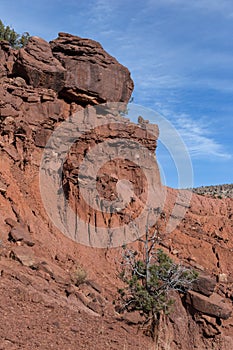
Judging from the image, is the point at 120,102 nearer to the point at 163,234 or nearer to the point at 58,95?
the point at 58,95

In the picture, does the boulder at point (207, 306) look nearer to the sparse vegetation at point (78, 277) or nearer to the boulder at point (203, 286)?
the boulder at point (203, 286)

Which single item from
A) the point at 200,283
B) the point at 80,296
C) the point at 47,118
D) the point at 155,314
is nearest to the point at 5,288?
the point at 80,296

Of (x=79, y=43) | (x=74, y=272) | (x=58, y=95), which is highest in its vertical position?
(x=79, y=43)

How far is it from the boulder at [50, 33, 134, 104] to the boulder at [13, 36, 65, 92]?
593mm

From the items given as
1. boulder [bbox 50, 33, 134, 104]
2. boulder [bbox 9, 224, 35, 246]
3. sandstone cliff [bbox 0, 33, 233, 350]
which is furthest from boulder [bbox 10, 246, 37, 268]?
boulder [bbox 50, 33, 134, 104]

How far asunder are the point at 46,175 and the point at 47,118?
303cm

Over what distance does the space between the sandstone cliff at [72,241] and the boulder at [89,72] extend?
55 millimetres

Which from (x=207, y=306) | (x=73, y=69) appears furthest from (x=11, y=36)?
(x=207, y=306)

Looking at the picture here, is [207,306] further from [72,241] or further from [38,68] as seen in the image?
[38,68]

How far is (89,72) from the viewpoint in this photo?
22.7 m

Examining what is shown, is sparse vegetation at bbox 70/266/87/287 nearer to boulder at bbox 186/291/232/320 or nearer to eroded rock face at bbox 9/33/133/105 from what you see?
boulder at bbox 186/291/232/320

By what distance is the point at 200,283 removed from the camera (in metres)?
14.0

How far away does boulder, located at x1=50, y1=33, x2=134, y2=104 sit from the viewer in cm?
2220

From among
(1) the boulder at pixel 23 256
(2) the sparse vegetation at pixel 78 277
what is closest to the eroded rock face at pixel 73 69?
(1) the boulder at pixel 23 256
